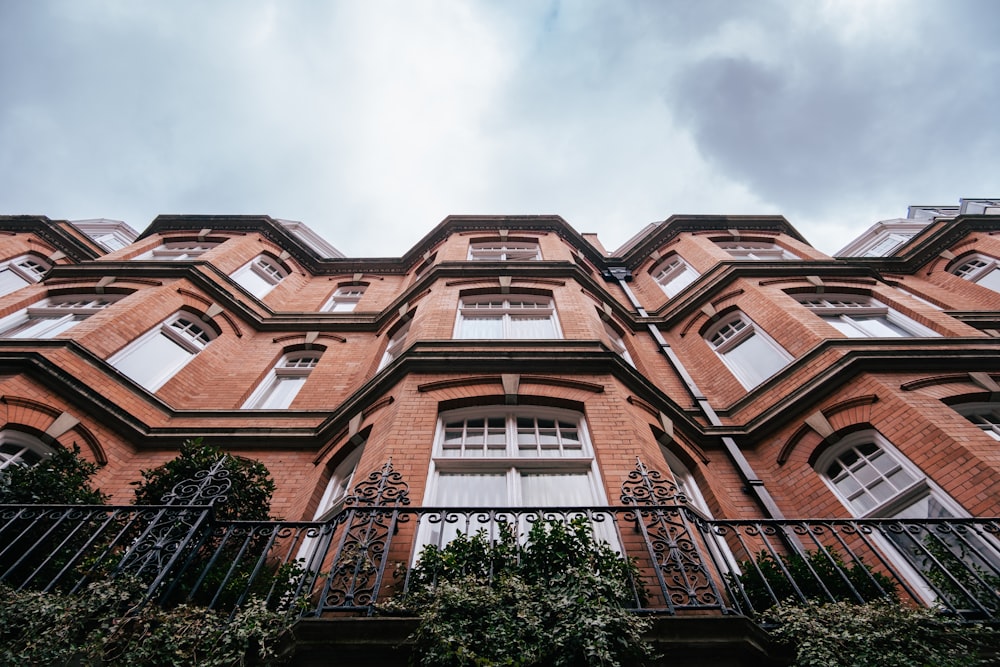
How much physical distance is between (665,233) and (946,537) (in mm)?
14723

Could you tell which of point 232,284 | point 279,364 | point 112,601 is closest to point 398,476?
point 112,601

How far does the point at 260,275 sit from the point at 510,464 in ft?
46.5

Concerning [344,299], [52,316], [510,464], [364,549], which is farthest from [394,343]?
[364,549]

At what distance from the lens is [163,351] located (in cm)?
1258

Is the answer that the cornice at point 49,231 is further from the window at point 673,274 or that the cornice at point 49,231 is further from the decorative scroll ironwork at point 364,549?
the window at point 673,274

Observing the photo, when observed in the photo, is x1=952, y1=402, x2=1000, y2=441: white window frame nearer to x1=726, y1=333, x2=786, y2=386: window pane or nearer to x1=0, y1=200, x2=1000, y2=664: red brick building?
x1=0, y1=200, x2=1000, y2=664: red brick building

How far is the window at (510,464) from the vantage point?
275 inches

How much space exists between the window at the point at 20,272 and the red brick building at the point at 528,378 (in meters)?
0.13

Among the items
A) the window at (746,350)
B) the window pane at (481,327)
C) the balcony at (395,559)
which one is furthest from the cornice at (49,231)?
the window at (746,350)

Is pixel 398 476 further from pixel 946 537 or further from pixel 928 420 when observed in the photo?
pixel 928 420

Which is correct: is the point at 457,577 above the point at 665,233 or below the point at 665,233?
below

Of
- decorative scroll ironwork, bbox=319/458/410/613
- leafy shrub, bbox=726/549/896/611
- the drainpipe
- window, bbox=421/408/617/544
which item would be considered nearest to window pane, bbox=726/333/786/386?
the drainpipe

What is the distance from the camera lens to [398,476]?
6477 mm

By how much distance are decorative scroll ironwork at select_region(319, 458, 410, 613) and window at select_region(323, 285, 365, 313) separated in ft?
41.3
